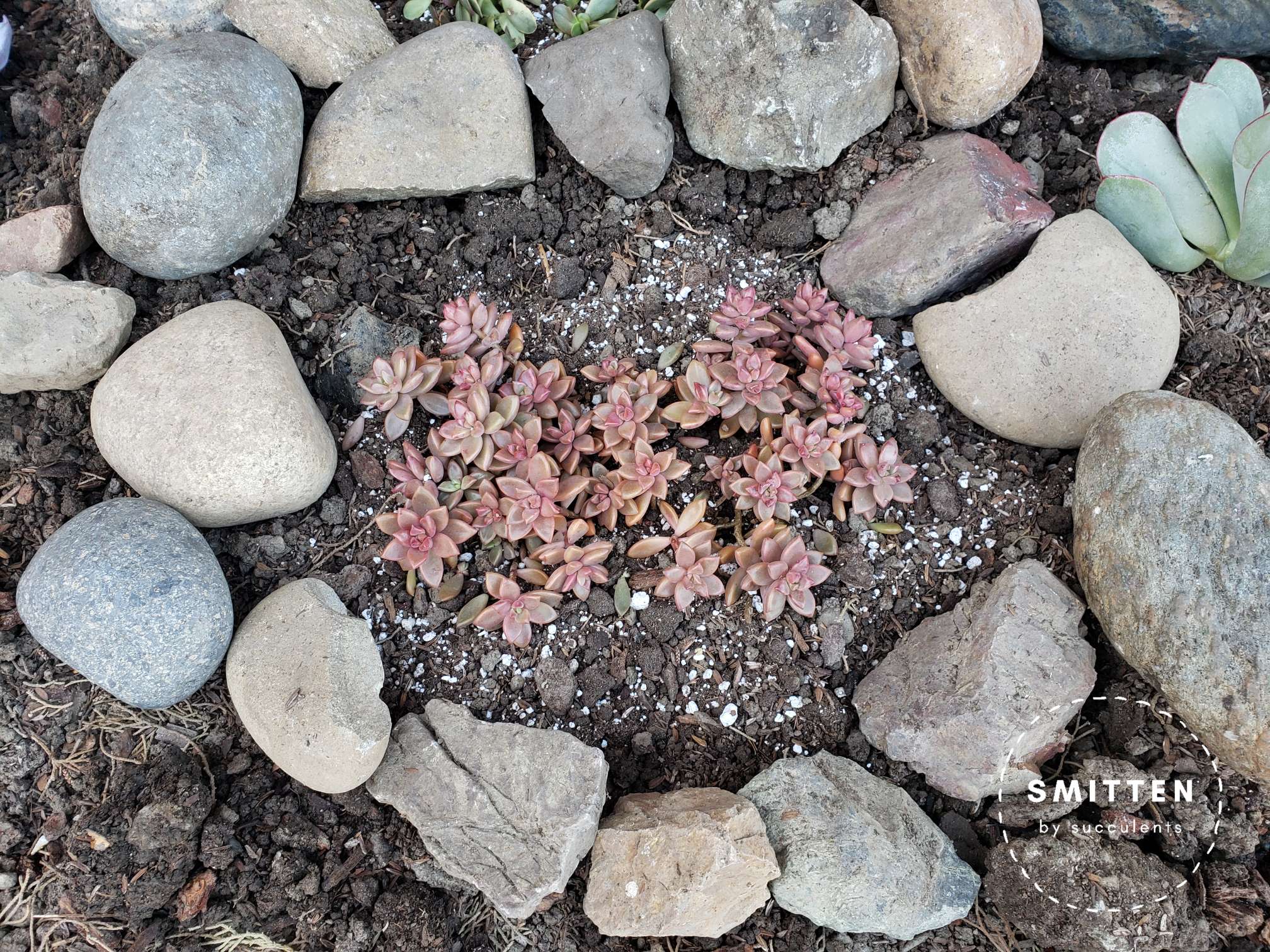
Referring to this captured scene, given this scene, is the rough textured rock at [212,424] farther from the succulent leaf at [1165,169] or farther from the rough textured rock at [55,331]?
the succulent leaf at [1165,169]

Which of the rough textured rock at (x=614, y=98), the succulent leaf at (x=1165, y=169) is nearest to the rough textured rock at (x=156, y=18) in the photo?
the rough textured rock at (x=614, y=98)

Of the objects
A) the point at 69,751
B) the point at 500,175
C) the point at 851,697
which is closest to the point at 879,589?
the point at 851,697

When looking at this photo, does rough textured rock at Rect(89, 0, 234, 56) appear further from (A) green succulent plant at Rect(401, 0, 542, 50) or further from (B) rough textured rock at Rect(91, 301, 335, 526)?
(B) rough textured rock at Rect(91, 301, 335, 526)

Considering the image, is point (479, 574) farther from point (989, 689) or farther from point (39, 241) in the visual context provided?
point (39, 241)

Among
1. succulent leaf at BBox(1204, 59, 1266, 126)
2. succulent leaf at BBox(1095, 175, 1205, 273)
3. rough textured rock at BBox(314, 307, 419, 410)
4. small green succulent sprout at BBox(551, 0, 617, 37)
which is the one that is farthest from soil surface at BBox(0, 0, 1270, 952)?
small green succulent sprout at BBox(551, 0, 617, 37)

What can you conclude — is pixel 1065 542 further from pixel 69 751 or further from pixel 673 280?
pixel 69 751
